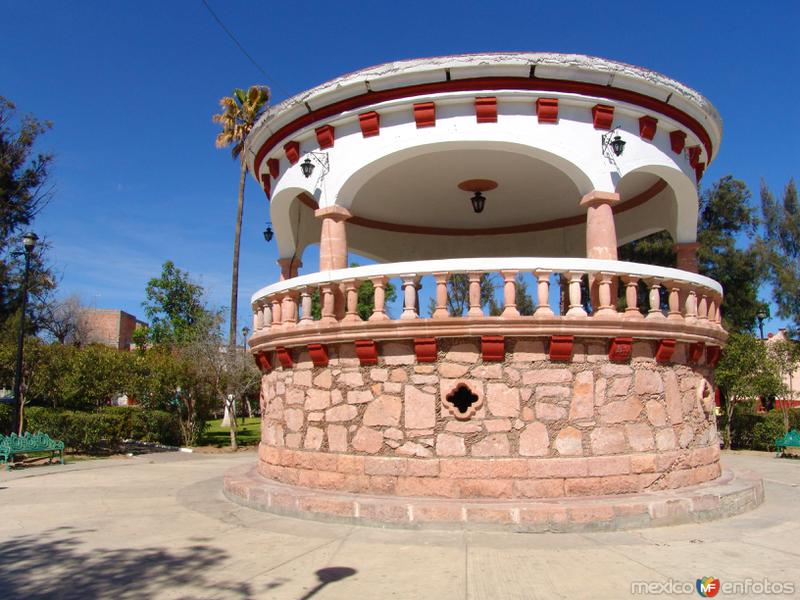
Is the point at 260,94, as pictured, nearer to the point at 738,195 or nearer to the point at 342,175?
the point at 342,175

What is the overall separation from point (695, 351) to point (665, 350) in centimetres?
92

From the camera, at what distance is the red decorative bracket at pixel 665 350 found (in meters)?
7.52

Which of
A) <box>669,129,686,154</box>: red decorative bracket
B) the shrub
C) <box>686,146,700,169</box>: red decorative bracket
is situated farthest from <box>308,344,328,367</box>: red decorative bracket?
the shrub

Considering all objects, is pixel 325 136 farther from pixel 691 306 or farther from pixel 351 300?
pixel 691 306

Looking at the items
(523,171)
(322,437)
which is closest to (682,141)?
(523,171)

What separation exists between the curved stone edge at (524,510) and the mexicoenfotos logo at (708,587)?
1.65m

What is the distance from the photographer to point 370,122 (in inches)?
324

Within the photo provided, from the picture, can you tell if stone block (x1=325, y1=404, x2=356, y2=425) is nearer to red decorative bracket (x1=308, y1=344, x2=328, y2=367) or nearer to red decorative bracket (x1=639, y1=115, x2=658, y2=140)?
red decorative bracket (x1=308, y1=344, x2=328, y2=367)

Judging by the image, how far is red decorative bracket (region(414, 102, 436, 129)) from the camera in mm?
7980

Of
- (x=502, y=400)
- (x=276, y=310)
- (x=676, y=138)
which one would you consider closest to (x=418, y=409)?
(x=502, y=400)

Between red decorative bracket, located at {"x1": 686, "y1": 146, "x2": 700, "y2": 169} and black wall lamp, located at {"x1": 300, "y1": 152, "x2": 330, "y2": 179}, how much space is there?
5487 millimetres

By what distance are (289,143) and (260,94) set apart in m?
18.3

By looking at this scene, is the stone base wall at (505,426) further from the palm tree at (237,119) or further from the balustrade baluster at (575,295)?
the palm tree at (237,119)

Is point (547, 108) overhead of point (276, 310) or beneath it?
overhead
